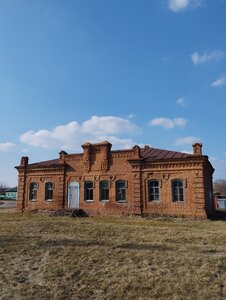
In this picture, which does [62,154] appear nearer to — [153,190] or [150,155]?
[150,155]

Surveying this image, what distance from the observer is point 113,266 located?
795cm

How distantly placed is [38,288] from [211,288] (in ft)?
12.7

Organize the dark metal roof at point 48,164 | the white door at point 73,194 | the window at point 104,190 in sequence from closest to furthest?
the window at point 104,190, the white door at point 73,194, the dark metal roof at point 48,164

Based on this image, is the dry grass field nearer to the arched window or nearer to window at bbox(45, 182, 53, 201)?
the arched window

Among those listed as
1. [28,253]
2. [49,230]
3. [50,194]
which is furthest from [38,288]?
[50,194]

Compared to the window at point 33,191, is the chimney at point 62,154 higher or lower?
higher

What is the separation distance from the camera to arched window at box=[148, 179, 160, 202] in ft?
67.7

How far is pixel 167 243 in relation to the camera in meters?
10.6

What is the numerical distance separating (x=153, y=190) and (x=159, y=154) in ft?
9.14

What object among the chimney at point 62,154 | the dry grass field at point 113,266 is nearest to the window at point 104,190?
the chimney at point 62,154

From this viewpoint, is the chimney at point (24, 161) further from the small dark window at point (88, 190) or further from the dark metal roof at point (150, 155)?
the small dark window at point (88, 190)

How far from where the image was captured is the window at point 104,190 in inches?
874

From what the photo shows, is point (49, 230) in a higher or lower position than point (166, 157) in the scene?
lower

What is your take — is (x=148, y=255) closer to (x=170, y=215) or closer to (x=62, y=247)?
(x=62, y=247)
